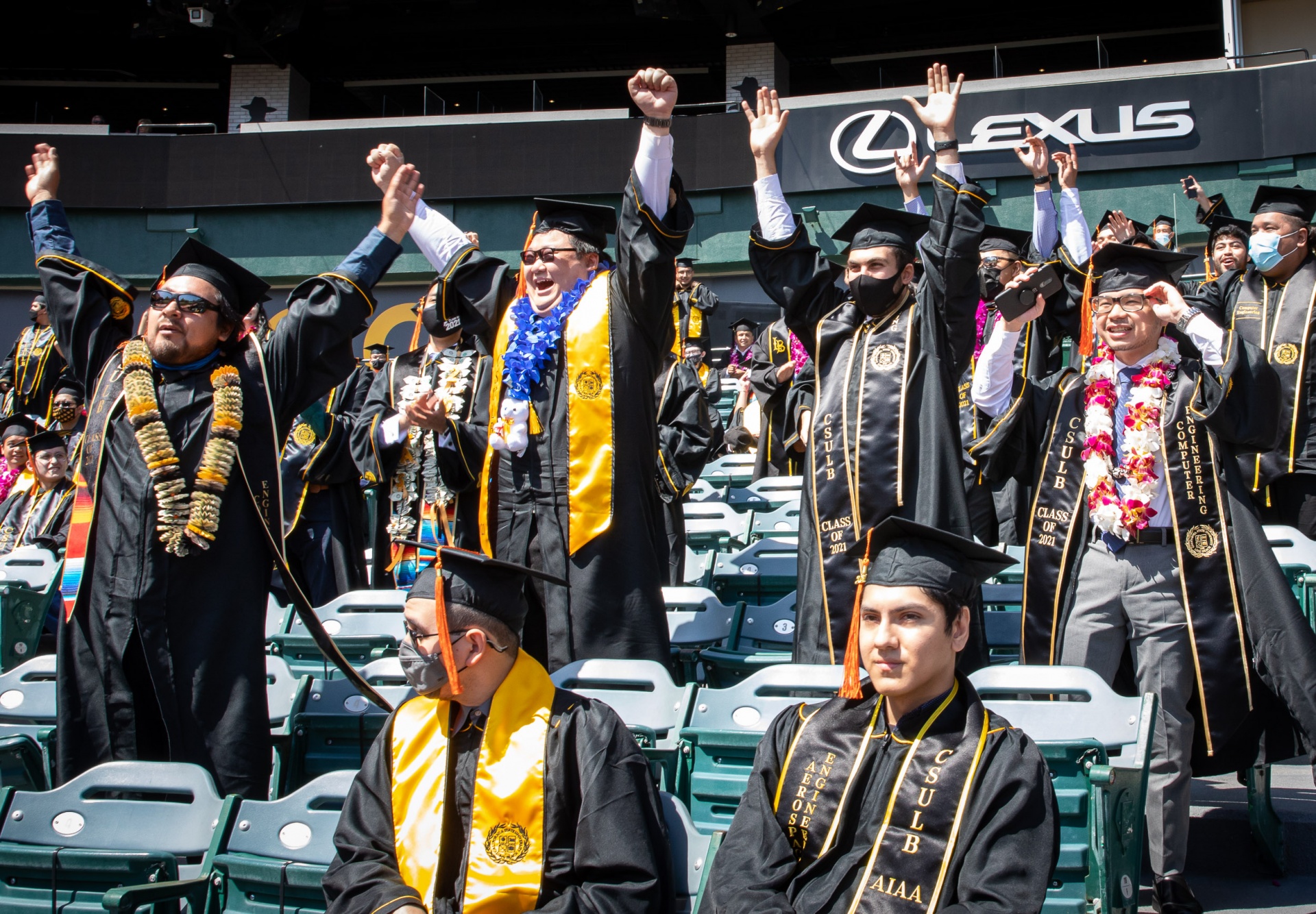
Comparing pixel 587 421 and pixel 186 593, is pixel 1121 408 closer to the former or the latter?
pixel 587 421

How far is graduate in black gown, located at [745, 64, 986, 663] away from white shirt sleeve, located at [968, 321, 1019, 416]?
10 cm

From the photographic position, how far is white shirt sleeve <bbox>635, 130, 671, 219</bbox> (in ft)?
13.1

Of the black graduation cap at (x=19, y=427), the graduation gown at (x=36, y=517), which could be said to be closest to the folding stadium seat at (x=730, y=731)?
the graduation gown at (x=36, y=517)

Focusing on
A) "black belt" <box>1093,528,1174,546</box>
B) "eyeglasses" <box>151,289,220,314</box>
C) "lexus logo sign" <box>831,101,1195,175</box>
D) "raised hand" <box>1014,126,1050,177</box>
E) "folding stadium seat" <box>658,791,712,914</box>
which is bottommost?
"folding stadium seat" <box>658,791,712,914</box>

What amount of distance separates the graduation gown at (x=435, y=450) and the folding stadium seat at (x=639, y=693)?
1011mm

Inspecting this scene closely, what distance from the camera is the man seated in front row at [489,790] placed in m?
2.58

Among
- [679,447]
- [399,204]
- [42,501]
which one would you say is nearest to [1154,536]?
[399,204]

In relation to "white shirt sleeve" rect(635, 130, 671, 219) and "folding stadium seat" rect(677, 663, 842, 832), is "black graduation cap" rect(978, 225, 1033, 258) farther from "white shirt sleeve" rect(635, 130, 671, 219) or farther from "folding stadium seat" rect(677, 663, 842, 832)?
"folding stadium seat" rect(677, 663, 842, 832)

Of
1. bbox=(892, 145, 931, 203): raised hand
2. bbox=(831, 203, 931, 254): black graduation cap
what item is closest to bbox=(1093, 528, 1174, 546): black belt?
bbox=(831, 203, 931, 254): black graduation cap

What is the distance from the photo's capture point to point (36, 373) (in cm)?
1079

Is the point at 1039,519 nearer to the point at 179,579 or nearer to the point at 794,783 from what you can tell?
the point at 794,783

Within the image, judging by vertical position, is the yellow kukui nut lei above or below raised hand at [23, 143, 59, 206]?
below

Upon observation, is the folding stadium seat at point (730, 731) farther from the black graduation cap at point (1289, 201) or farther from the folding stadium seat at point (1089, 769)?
the black graduation cap at point (1289, 201)

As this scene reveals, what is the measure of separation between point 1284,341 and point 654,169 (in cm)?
390
